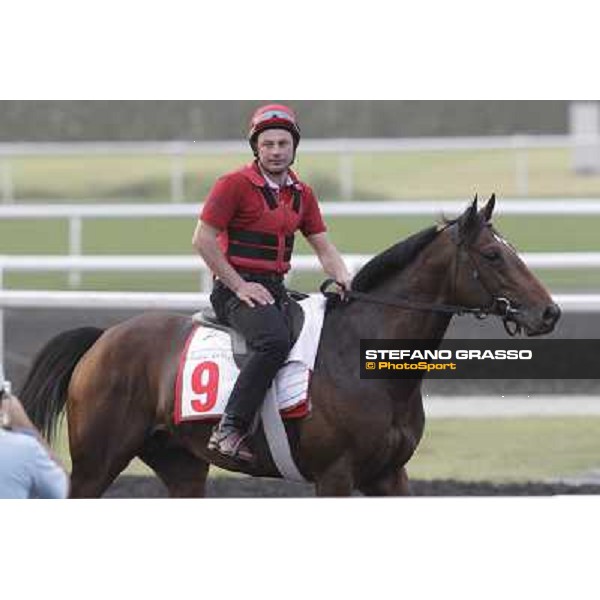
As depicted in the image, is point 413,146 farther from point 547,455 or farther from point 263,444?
point 263,444

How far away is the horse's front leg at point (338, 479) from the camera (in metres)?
6.69

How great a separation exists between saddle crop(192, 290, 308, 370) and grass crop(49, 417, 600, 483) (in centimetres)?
202

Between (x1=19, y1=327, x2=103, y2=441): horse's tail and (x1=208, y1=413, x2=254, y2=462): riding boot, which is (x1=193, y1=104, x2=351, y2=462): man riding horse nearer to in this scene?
(x1=208, y1=413, x2=254, y2=462): riding boot

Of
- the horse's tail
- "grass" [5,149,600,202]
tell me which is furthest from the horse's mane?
"grass" [5,149,600,202]

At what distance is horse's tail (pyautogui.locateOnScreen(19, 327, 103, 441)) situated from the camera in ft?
24.1

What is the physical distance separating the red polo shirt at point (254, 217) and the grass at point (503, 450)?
2.31 meters

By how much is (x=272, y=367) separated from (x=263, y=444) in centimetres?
34

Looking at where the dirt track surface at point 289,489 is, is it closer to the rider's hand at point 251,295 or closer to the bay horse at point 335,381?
the bay horse at point 335,381

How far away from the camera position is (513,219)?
17.3 meters

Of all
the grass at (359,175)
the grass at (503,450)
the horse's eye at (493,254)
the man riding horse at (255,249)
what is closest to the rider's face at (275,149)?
the man riding horse at (255,249)

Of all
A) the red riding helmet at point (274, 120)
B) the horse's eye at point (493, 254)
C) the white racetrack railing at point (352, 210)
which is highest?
the red riding helmet at point (274, 120)

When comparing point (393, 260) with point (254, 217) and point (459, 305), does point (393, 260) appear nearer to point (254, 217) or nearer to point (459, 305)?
point (459, 305)

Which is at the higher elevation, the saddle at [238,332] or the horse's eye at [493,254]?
the horse's eye at [493,254]

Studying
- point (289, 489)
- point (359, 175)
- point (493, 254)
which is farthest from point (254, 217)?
point (359, 175)
